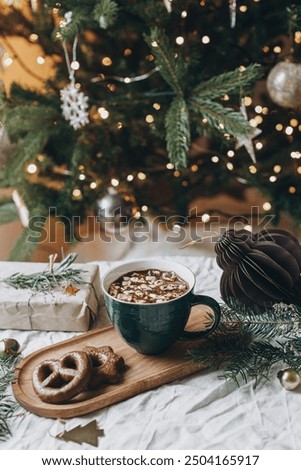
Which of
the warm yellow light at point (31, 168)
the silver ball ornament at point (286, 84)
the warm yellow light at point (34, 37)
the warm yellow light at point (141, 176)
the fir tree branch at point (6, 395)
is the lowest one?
the warm yellow light at point (141, 176)

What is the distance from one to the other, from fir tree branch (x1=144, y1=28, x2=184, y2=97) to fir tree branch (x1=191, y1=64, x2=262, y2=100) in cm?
5

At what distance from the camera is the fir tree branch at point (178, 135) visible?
1.30 meters

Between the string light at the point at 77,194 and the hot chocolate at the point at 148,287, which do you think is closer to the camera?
the hot chocolate at the point at 148,287

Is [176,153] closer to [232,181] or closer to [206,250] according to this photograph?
[206,250]

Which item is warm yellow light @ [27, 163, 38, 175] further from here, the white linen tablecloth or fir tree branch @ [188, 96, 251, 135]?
the white linen tablecloth

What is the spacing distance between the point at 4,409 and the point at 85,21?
101 centimetres

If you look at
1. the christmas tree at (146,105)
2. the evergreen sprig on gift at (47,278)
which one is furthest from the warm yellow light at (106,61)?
the evergreen sprig on gift at (47,278)

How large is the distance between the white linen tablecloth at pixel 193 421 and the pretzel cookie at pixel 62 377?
0.03 metres

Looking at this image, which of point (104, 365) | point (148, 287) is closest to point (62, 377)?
point (104, 365)

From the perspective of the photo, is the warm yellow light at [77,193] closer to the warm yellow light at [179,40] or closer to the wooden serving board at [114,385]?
the warm yellow light at [179,40]

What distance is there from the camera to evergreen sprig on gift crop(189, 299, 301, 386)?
0.78m

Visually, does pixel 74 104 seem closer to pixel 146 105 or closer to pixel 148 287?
pixel 146 105

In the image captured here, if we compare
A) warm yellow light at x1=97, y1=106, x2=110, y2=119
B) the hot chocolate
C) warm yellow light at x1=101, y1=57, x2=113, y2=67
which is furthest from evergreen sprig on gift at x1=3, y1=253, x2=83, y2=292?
warm yellow light at x1=101, y1=57, x2=113, y2=67

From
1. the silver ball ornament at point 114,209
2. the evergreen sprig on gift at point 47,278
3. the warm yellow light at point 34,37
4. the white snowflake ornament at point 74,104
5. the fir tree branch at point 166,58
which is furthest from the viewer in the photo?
the silver ball ornament at point 114,209
